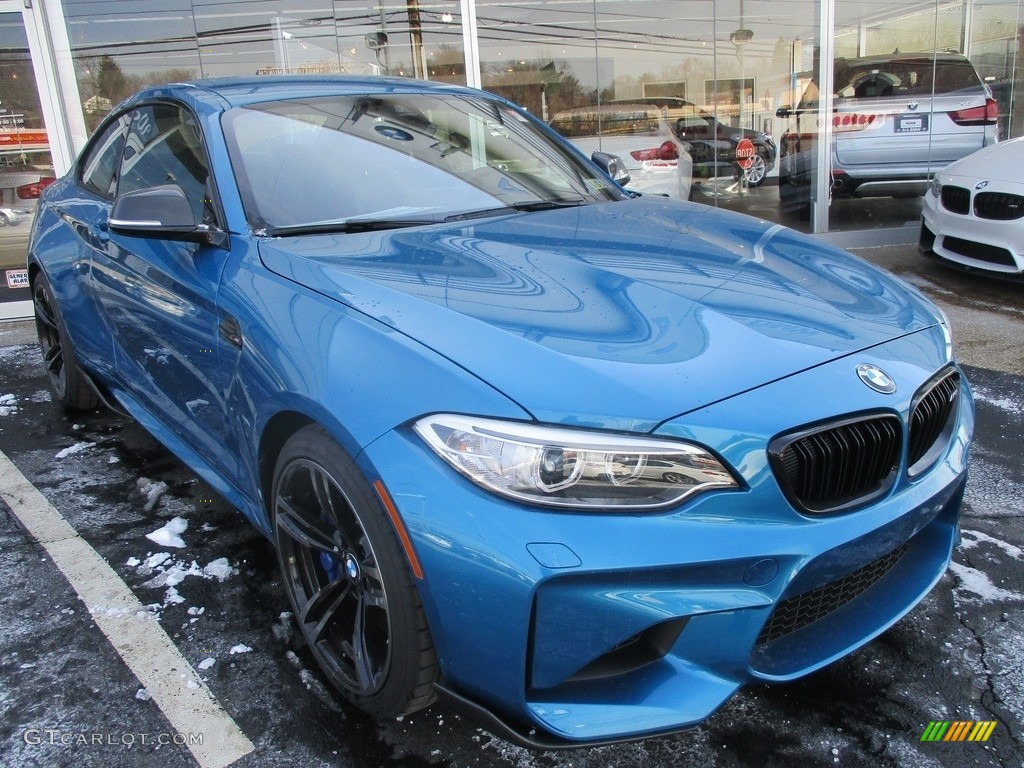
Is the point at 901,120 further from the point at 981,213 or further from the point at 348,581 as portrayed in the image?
the point at 348,581

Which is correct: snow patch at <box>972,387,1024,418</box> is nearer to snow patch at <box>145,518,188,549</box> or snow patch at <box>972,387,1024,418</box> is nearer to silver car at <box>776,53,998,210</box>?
snow patch at <box>145,518,188,549</box>

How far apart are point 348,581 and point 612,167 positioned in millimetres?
2490

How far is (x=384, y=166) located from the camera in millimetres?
2789

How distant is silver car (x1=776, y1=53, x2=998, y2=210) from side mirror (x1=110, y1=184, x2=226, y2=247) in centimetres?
771

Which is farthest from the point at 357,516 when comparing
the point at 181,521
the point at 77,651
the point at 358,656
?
the point at 181,521

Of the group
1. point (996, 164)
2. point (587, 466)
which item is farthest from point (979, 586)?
point (996, 164)

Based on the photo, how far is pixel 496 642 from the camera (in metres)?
1.58

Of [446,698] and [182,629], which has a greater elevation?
[446,698]

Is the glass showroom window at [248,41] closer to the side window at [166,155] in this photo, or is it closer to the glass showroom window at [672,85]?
the glass showroom window at [672,85]

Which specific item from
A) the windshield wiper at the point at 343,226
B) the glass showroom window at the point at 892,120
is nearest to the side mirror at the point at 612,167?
the windshield wiper at the point at 343,226

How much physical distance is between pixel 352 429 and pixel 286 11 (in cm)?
794

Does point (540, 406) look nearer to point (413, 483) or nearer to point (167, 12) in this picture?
point (413, 483)

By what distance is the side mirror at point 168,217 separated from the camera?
2.44 meters

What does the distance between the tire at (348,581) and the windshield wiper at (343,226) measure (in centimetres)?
72
